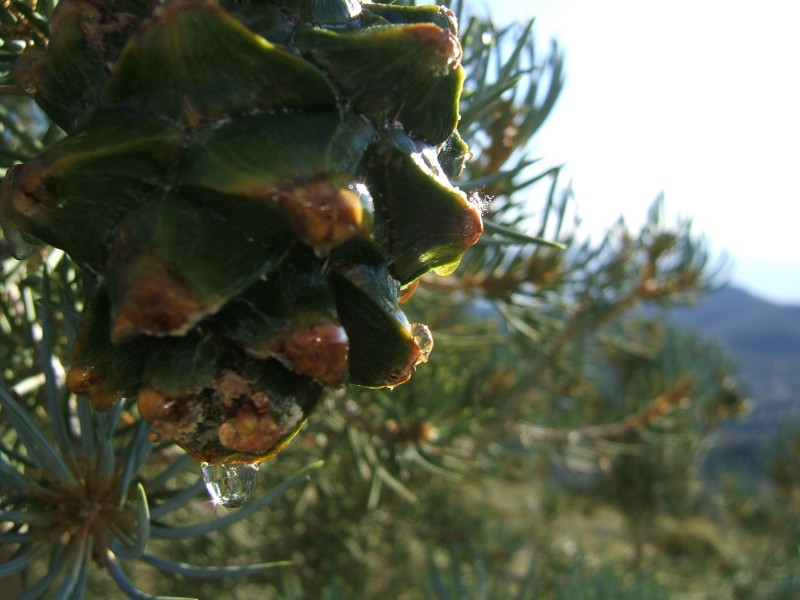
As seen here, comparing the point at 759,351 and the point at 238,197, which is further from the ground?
the point at 238,197

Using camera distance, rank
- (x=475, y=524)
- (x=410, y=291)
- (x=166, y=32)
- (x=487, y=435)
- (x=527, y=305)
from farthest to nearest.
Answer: (x=475, y=524), (x=487, y=435), (x=527, y=305), (x=410, y=291), (x=166, y=32)

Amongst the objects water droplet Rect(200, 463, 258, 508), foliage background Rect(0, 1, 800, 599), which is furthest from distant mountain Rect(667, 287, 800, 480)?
water droplet Rect(200, 463, 258, 508)

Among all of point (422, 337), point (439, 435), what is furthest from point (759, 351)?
point (422, 337)

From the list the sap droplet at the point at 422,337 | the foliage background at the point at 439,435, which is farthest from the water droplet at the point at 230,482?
the sap droplet at the point at 422,337

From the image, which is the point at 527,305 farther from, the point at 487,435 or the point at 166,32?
the point at 166,32

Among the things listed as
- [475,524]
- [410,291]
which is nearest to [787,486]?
[475,524]

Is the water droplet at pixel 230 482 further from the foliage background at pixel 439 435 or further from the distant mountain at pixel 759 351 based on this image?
the distant mountain at pixel 759 351

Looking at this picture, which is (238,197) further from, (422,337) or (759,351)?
(759,351)
